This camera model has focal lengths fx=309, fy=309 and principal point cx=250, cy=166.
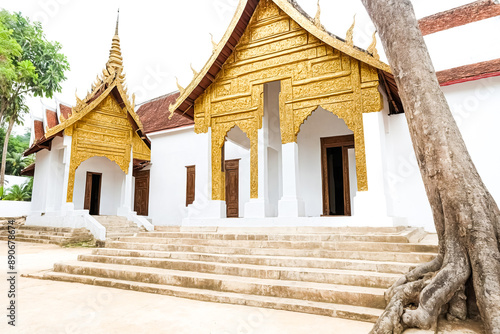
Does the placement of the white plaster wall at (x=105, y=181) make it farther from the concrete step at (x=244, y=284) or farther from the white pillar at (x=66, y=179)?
the concrete step at (x=244, y=284)

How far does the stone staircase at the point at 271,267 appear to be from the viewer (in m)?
2.97

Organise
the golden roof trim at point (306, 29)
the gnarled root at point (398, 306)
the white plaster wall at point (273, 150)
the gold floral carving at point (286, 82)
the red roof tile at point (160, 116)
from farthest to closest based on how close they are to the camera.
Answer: the red roof tile at point (160, 116)
the white plaster wall at point (273, 150)
the gold floral carving at point (286, 82)
the golden roof trim at point (306, 29)
the gnarled root at point (398, 306)

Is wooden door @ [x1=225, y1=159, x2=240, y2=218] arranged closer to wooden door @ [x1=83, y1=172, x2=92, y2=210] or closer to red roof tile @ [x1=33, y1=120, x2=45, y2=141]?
wooden door @ [x1=83, y1=172, x2=92, y2=210]

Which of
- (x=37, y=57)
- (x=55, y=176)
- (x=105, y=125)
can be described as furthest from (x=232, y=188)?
(x=37, y=57)

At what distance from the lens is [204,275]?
12.4 feet

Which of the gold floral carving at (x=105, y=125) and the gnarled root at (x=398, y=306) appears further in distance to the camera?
the gold floral carving at (x=105, y=125)

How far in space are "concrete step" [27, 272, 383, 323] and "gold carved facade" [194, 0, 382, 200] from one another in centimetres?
297

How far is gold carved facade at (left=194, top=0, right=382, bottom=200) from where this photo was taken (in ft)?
18.4

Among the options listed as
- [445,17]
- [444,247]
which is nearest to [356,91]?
[444,247]

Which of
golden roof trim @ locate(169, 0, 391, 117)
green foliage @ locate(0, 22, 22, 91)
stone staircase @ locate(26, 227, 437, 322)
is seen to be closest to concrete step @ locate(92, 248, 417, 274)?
stone staircase @ locate(26, 227, 437, 322)

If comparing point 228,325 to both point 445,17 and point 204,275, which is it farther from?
point 445,17

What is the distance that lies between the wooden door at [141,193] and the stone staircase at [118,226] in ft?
4.76

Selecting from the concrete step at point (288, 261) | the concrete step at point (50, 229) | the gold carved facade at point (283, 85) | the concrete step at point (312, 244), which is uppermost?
the gold carved facade at point (283, 85)

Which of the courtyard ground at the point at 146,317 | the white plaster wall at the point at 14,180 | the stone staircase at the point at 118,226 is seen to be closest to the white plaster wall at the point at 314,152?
the courtyard ground at the point at 146,317
